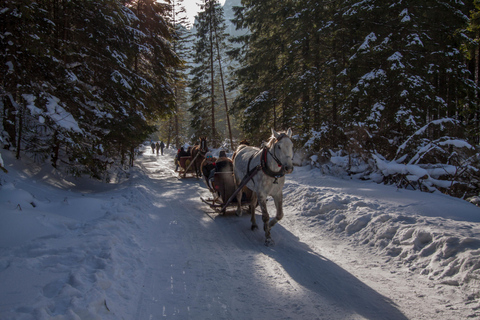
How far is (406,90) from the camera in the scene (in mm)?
9773

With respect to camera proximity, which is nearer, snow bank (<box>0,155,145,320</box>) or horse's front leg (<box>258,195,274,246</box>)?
snow bank (<box>0,155,145,320</box>)

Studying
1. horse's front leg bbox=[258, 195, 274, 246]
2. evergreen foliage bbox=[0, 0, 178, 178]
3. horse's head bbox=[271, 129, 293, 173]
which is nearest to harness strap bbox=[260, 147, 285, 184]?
horse's head bbox=[271, 129, 293, 173]

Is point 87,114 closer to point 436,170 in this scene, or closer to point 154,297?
point 154,297

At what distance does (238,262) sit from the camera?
4.38 meters

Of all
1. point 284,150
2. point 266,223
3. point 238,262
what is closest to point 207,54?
point 284,150

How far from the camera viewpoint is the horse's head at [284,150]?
15.5ft

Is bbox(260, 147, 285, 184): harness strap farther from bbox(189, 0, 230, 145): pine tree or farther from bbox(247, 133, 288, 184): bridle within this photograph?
bbox(189, 0, 230, 145): pine tree

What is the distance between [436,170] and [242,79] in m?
16.3

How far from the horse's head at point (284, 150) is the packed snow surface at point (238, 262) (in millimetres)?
1597

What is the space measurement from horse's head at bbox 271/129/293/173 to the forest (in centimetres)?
406

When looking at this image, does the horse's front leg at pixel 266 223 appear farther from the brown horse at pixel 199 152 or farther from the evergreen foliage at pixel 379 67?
the brown horse at pixel 199 152

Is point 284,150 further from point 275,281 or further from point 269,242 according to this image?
point 275,281

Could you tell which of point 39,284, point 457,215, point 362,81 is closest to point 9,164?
point 39,284

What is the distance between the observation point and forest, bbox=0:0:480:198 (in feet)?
20.2
